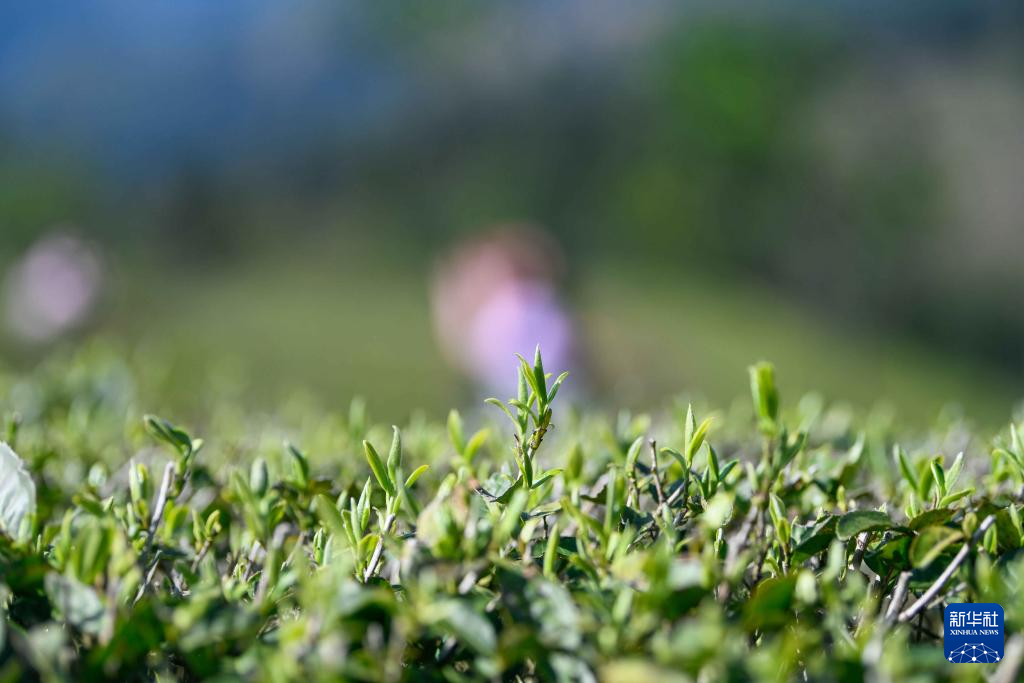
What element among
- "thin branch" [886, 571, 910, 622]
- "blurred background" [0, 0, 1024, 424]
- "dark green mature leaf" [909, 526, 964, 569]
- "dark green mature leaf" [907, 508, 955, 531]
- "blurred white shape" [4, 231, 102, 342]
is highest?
"blurred background" [0, 0, 1024, 424]

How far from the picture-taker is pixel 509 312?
7.35 meters

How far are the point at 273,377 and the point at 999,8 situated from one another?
16.5m

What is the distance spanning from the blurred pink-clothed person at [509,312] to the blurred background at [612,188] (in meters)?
4.19

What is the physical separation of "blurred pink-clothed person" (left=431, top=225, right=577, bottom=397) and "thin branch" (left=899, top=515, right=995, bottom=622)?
5517 millimetres

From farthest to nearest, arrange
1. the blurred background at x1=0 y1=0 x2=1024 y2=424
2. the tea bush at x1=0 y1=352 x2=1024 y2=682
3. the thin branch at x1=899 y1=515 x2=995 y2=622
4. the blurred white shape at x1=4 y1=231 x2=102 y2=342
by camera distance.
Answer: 1. the blurred background at x1=0 y1=0 x2=1024 y2=424
2. the blurred white shape at x1=4 y1=231 x2=102 y2=342
3. the thin branch at x1=899 y1=515 x2=995 y2=622
4. the tea bush at x1=0 y1=352 x2=1024 y2=682

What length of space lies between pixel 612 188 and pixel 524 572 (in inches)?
715

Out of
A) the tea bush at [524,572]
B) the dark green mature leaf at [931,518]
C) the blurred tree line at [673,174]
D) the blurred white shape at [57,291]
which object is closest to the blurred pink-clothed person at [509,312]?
the blurred white shape at [57,291]

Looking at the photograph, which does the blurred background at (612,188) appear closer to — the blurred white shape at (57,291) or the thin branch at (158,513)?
the blurred white shape at (57,291)

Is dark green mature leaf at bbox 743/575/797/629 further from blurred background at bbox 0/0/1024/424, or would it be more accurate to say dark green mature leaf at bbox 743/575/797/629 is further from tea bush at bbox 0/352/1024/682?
blurred background at bbox 0/0/1024/424

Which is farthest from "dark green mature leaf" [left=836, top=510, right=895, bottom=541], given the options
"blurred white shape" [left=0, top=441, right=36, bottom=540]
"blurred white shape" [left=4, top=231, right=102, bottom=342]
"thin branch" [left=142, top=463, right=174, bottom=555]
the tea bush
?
"blurred white shape" [left=4, top=231, right=102, bottom=342]

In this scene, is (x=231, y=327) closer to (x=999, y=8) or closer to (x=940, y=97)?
(x=940, y=97)

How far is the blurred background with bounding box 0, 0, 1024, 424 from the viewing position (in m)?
14.8

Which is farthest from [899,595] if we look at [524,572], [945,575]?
[524,572]

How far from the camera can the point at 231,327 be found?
13711mm
